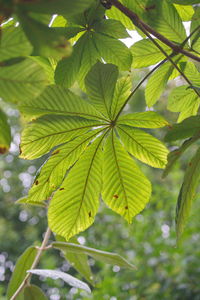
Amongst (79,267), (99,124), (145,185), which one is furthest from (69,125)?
(79,267)

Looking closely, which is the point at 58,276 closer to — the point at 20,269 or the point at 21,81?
the point at 20,269

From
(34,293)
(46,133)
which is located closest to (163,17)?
(46,133)

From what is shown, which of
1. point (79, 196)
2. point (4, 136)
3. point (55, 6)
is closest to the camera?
point (55, 6)

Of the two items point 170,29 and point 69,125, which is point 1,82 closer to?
point 69,125

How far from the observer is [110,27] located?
29.6 inches

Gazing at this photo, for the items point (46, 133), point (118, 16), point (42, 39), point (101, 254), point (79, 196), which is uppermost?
point (42, 39)

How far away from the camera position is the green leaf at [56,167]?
0.71 m

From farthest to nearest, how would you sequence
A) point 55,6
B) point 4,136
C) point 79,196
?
point 79,196 → point 4,136 → point 55,6

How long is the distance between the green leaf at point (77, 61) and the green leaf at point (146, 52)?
9cm

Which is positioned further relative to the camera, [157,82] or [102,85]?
[157,82]

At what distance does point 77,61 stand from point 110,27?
9 cm

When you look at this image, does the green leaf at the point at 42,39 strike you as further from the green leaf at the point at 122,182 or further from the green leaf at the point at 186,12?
the green leaf at the point at 186,12

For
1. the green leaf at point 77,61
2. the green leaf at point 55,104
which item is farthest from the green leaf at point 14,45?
the green leaf at point 77,61

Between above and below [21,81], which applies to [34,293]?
below
